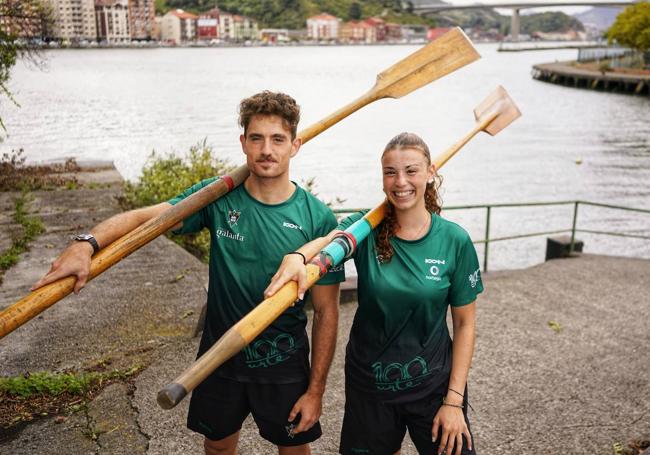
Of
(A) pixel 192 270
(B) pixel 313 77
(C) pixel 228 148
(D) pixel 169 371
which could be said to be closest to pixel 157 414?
(D) pixel 169 371

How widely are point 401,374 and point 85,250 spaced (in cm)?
153

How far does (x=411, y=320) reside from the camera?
306 cm

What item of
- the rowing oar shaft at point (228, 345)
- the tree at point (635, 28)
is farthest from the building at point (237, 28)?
the rowing oar shaft at point (228, 345)

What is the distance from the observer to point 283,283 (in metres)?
2.44

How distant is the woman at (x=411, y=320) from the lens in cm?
301

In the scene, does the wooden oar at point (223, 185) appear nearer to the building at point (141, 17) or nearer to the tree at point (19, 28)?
the tree at point (19, 28)

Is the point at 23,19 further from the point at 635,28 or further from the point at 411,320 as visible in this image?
the point at 635,28

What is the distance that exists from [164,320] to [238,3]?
425 ft

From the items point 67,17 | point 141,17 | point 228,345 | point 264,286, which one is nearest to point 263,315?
point 228,345

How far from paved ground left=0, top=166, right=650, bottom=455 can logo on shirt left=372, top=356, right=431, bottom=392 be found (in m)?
2.04

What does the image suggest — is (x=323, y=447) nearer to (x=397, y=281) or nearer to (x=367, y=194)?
(x=397, y=281)

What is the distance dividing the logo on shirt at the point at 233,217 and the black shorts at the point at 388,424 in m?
1.03

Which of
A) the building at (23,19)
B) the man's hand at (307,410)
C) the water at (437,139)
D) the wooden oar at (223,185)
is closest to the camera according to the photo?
the wooden oar at (223,185)

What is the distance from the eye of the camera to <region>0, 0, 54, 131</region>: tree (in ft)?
46.4
